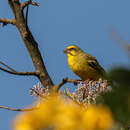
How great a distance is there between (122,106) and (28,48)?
3.55ft

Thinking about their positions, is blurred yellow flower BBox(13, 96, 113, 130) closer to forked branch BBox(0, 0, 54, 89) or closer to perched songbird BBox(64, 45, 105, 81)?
forked branch BBox(0, 0, 54, 89)

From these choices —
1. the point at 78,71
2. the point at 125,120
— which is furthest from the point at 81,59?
the point at 125,120

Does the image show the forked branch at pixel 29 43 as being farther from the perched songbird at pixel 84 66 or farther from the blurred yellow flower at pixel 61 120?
the perched songbird at pixel 84 66

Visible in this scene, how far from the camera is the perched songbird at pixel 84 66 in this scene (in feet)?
22.5

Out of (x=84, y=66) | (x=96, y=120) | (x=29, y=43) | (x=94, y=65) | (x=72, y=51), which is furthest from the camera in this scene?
(x=72, y=51)

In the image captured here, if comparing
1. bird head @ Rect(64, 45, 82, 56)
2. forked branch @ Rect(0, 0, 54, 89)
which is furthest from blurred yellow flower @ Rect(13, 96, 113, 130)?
bird head @ Rect(64, 45, 82, 56)

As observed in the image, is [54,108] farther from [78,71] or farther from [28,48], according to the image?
[78,71]

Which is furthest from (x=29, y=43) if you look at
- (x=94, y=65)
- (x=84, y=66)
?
(x=94, y=65)

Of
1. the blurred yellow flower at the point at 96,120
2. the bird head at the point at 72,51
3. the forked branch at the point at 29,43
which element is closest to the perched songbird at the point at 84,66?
the bird head at the point at 72,51

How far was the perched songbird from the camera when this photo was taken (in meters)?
6.86

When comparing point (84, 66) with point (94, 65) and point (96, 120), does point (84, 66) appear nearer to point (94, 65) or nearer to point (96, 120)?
point (94, 65)

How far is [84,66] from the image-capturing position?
7066 millimetres

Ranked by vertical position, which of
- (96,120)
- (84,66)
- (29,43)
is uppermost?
(84,66)

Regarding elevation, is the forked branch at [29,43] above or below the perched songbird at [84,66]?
below
